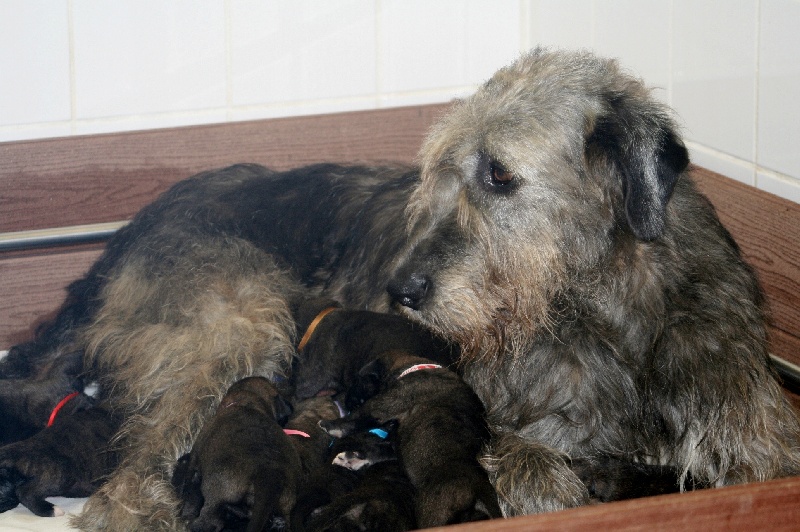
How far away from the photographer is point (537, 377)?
242cm

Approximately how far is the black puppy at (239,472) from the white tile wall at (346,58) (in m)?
1.81

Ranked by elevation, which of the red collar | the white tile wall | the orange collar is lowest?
the red collar

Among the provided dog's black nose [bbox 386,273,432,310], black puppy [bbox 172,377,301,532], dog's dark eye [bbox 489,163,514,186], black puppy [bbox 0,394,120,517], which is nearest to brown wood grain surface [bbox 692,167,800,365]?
dog's dark eye [bbox 489,163,514,186]

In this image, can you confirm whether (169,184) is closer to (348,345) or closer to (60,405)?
(60,405)

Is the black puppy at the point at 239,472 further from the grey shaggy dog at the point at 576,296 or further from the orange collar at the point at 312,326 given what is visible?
the orange collar at the point at 312,326

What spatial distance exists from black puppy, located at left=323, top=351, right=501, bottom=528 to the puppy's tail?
0.09 metres

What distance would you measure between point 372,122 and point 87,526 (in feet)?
7.48

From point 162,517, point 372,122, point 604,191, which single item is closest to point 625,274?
point 604,191

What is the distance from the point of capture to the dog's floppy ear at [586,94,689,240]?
2.22 m

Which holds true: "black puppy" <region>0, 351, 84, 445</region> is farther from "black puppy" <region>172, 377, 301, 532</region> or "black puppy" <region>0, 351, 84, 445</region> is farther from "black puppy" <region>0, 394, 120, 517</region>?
"black puppy" <region>172, 377, 301, 532</region>

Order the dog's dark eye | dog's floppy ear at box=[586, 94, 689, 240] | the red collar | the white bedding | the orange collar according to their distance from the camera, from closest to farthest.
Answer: dog's floppy ear at box=[586, 94, 689, 240] → the dog's dark eye → the white bedding → the red collar → the orange collar

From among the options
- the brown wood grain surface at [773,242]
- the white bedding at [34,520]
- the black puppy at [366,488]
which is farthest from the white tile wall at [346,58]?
the white bedding at [34,520]

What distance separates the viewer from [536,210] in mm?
2301

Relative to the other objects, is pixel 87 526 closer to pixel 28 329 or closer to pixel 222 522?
pixel 222 522
